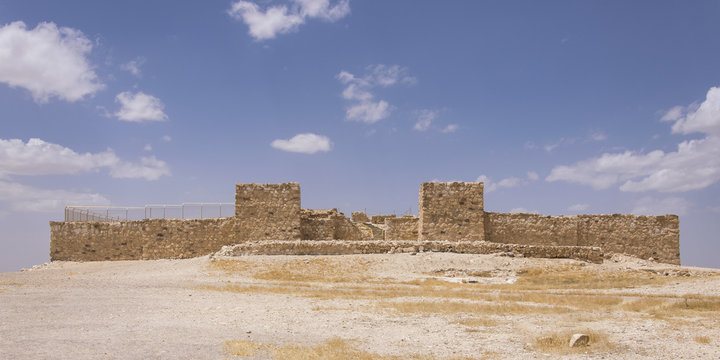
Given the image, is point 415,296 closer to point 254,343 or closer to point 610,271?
point 254,343

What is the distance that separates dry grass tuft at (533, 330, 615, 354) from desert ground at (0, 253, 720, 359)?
0.11ft

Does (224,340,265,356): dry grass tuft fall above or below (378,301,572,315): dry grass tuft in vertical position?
above

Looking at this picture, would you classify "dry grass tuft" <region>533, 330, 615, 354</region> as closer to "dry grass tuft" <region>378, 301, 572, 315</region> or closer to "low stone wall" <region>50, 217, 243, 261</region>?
"dry grass tuft" <region>378, 301, 572, 315</region>

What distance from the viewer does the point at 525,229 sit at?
93.9 ft

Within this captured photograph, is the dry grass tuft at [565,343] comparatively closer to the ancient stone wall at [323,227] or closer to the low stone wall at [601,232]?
the low stone wall at [601,232]

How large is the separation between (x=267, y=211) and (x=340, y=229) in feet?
15.7

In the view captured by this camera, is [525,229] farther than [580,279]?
Yes

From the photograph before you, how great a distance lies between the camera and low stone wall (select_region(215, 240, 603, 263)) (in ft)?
79.8

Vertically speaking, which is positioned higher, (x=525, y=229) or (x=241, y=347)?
(x=525, y=229)

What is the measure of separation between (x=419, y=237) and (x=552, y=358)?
2014 centimetres

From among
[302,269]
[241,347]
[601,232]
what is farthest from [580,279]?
[241,347]

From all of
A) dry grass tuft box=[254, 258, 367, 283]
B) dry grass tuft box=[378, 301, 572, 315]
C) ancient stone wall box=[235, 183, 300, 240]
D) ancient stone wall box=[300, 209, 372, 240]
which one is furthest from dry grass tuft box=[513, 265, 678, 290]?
ancient stone wall box=[235, 183, 300, 240]

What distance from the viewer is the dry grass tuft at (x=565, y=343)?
27.7 ft

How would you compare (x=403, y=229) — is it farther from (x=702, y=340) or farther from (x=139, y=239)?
(x=702, y=340)
